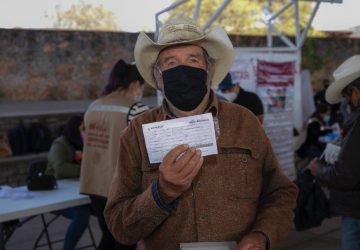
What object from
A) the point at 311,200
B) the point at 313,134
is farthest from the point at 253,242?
the point at 313,134

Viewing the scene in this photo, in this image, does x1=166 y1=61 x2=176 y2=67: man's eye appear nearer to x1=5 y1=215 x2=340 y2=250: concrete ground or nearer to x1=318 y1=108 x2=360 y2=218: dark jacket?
x1=318 y1=108 x2=360 y2=218: dark jacket

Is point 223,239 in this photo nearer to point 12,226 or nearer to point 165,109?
point 165,109

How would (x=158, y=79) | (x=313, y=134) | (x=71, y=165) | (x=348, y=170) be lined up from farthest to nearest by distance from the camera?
(x=313, y=134) < (x=71, y=165) < (x=348, y=170) < (x=158, y=79)

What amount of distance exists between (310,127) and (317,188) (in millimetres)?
4150

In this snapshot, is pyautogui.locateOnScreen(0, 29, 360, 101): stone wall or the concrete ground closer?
the concrete ground

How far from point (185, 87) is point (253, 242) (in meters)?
0.58

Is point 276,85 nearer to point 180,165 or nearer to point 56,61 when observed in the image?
point 56,61

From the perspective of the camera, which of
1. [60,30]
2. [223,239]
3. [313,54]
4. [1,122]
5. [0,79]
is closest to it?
[223,239]

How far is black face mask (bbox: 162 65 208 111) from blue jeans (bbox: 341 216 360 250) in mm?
1477

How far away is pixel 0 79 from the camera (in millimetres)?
9359

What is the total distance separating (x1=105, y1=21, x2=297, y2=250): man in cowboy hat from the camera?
5.64ft

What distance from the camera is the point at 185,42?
5.92 feet

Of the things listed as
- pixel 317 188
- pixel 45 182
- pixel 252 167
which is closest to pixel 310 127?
pixel 317 188

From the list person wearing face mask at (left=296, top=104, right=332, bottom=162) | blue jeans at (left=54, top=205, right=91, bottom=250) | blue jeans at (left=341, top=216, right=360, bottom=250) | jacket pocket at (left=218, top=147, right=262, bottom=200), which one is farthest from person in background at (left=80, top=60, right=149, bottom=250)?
person wearing face mask at (left=296, top=104, right=332, bottom=162)
